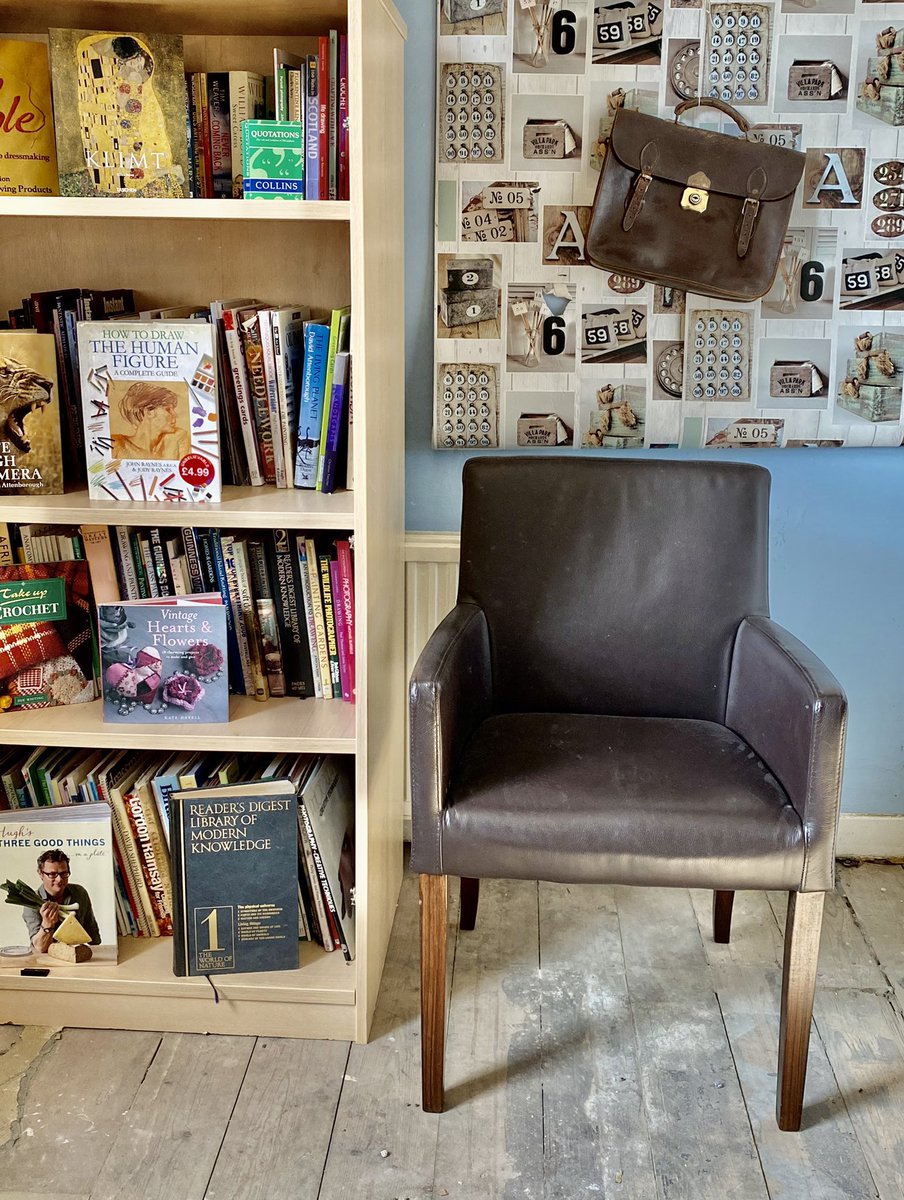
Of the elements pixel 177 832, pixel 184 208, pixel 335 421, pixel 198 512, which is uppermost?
pixel 184 208

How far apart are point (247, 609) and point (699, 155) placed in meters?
1.08

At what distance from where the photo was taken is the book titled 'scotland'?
175 cm

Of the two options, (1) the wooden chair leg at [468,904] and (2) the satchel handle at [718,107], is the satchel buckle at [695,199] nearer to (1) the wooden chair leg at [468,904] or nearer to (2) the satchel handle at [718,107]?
(2) the satchel handle at [718,107]

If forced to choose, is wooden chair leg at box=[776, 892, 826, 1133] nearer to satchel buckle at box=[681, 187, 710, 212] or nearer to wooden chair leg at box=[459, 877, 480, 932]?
wooden chair leg at box=[459, 877, 480, 932]

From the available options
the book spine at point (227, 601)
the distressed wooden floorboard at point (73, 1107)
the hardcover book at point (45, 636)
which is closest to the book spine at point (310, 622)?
the book spine at point (227, 601)

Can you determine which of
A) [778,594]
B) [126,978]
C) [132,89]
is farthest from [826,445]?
[126,978]

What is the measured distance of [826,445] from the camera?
7.00 ft

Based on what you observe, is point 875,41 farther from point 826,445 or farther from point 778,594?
point 778,594

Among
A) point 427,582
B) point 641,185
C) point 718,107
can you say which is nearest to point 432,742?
point 427,582

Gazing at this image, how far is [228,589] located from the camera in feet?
5.94

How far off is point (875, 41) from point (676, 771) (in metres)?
1.33

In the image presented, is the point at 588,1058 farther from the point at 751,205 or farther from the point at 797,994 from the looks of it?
the point at 751,205

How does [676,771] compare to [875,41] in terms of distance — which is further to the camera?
[875,41]

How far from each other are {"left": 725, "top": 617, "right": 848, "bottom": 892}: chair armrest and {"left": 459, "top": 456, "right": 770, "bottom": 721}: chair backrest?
15 cm
